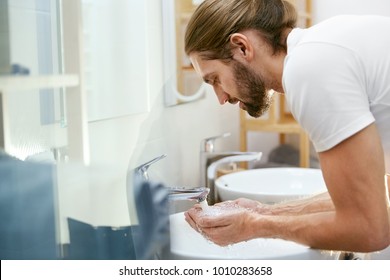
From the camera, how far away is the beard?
0.83 meters

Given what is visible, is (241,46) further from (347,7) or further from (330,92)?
(347,7)

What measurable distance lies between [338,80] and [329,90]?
0.06 ft

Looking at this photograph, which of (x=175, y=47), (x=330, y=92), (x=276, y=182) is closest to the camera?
(x=330, y=92)

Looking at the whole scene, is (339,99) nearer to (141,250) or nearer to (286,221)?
(286,221)

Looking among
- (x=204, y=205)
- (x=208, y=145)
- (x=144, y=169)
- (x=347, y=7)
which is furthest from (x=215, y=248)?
(x=347, y=7)

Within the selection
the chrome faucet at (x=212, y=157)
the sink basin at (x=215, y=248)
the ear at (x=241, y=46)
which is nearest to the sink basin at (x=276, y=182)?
the chrome faucet at (x=212, y=157)

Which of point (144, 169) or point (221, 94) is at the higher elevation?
point (221, 94)

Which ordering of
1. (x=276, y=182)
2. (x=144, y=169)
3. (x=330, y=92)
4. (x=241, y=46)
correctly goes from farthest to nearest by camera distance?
(x=276, y=182) < (x=144, y=169) < (x=241, y=46) < (x=330, y=92)

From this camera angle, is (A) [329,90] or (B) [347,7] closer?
(A) [329,90]

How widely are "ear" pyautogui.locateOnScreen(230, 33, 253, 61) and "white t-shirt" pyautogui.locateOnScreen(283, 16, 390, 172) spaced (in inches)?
4.9

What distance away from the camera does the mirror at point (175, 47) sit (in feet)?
3.37

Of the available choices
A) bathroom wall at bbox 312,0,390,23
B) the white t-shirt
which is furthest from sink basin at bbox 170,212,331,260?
bathroom wall at bbox 312,0,390,23

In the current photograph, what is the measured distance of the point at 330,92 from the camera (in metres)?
0.64

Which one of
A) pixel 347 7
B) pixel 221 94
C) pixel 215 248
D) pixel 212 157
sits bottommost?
pixel 215 248
